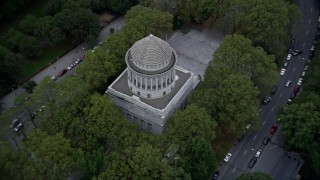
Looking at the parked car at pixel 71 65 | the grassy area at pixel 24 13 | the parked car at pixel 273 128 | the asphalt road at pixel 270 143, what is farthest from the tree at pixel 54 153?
the grassy area at pixel 24 13

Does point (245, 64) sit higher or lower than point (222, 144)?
higher

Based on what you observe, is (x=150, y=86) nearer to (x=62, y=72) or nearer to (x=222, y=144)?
(x=222, y=144)

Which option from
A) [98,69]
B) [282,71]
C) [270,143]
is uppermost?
[98,69]

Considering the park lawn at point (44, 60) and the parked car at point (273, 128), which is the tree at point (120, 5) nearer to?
the park lawn at point (44, 60)

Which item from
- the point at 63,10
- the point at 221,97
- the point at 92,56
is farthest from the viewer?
the point at 63,10

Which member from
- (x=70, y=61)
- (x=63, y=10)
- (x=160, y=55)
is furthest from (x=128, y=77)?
(x=63, y=10)

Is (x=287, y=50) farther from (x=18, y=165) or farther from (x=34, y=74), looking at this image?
(x=18, y=165)

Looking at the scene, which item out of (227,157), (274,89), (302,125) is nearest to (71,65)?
(227,157)

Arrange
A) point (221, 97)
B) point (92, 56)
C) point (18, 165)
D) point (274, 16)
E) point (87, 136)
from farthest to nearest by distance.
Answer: point (274, 16), point (92, 56), point (221, 97), point (87, 136), point (18, 165)
